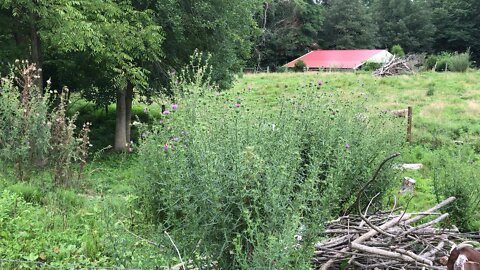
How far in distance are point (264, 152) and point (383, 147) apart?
2.59 m

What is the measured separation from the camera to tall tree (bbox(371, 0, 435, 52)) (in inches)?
2045

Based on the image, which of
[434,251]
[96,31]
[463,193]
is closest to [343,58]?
[96,31]

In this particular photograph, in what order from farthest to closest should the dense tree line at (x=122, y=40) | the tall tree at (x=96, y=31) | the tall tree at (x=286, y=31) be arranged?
the tall tree at (x=286, y=31) < the dense tree line at (x=122, y=40) < the tall tree at (x=96, y=31)

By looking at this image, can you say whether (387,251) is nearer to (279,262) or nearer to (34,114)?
(279,262)

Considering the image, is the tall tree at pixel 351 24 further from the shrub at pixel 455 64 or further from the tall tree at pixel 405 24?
the shrub at pixel 455 64

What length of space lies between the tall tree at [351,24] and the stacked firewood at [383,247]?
5094 cm

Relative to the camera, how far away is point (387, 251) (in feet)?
10.7

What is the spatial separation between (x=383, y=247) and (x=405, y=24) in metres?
54.2

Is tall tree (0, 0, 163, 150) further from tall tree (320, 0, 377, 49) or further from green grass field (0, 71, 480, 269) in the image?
tall tree (320, 0, 377, 49)

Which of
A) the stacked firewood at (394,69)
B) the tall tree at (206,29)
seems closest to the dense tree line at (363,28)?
the stacked firewood at (394,69)

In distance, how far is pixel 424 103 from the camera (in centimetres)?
1809

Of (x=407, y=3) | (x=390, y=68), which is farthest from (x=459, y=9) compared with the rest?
(x=390, y=68)

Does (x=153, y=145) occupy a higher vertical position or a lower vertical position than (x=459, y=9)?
lower

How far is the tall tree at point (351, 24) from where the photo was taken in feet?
172
